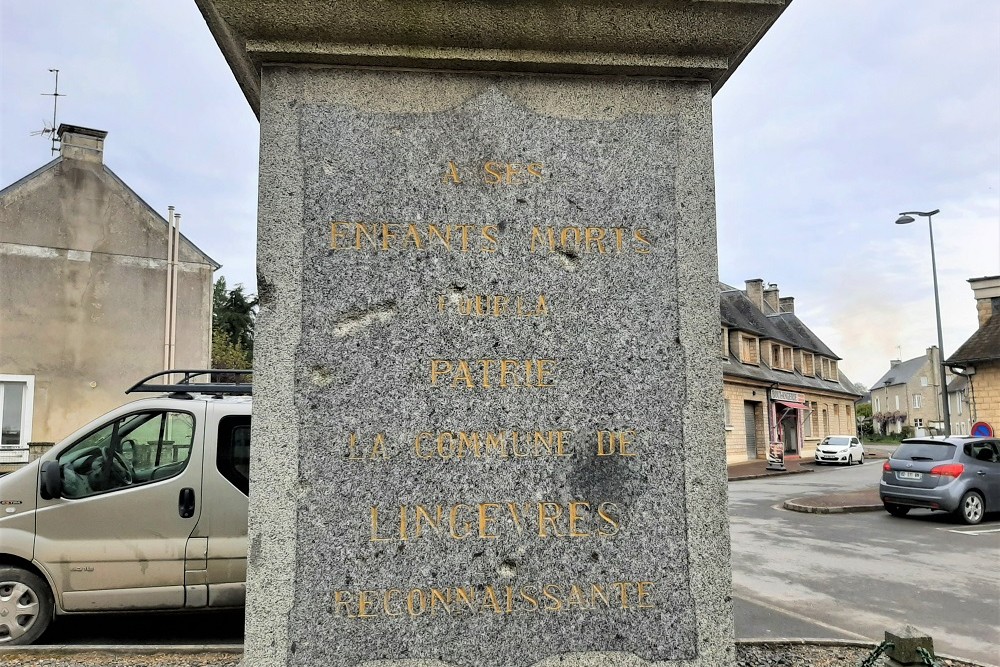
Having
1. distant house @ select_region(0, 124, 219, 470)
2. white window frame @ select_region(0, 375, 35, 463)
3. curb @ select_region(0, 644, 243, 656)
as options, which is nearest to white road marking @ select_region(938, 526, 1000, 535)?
curb @ select_region(0, 644, 243, 656)

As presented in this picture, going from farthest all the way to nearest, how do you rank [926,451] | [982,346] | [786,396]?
[786,396] → [982,346] → [926,451]

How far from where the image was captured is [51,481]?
5949 mm

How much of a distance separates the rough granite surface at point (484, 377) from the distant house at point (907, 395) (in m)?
77.8

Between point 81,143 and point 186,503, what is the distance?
16.2 m

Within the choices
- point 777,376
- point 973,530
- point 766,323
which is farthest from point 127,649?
point 766,323

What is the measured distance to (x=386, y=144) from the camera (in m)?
2.74

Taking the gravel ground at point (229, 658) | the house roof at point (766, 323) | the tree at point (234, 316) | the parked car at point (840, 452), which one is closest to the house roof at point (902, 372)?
the house roof at point (766, 323)

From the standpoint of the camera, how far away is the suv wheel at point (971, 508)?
45.9ft

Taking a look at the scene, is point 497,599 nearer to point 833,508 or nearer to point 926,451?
point 926,451

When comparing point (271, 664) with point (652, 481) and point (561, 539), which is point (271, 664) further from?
point (652, 481)

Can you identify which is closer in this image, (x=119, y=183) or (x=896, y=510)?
(x=896, y=510)

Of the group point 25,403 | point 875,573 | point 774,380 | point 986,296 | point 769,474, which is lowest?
point 769,474

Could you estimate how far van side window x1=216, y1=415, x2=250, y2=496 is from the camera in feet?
20.3

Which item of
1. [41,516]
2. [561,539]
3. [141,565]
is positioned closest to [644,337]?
[561,539]
